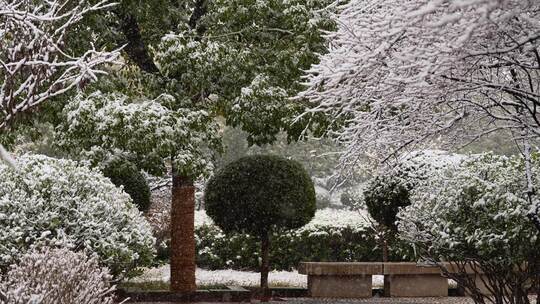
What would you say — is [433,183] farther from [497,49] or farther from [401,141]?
[497,49]

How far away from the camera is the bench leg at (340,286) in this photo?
14.5 m

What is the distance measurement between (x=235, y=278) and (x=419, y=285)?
370 centimetres

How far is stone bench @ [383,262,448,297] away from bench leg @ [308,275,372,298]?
1.33 ft

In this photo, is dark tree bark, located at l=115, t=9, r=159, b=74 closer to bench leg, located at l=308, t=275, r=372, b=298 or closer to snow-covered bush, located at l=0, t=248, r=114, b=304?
bench leg, located at l=308, t=275, r=372, b=298

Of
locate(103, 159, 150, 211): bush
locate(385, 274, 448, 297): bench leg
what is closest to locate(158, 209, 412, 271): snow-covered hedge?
locate(103, 159, 150, 211): bush

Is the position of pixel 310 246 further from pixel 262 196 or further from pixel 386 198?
pixel 262 196

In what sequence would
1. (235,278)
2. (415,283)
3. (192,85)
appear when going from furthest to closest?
(235,278)
(415,283)
(192,85)

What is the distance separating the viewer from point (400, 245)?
16.5 m

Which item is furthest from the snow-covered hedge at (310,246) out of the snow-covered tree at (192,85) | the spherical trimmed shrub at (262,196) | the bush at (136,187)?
the snow-covered tree at (192,85)

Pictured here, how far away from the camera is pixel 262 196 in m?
13.9

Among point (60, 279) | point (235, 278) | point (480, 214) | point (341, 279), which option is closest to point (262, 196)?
point (341, 279)

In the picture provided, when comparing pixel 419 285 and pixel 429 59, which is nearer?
pixel 429 59

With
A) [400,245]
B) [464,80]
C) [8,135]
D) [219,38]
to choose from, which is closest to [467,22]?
[464,80]

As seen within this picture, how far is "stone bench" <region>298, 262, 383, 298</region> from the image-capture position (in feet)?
47.1
